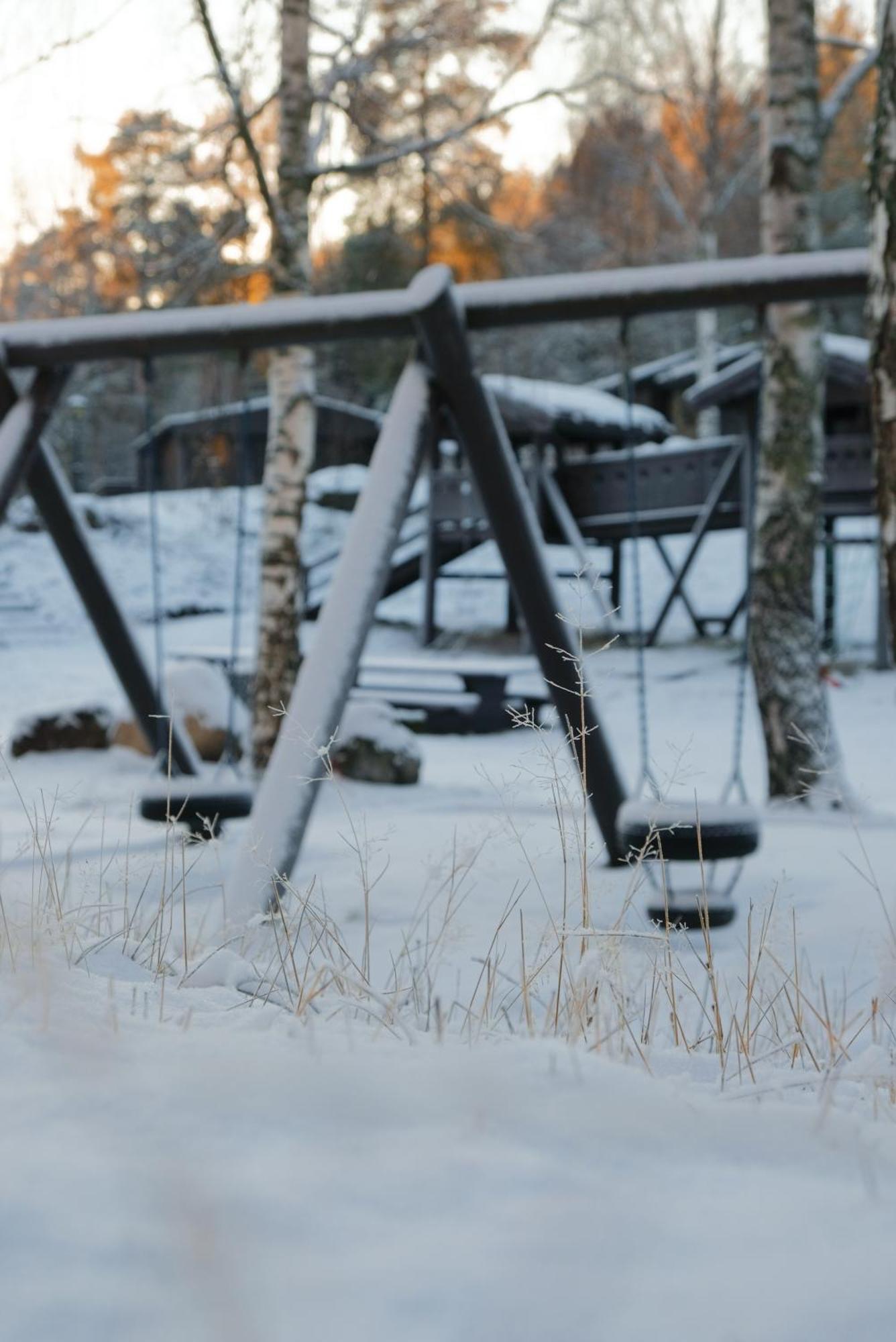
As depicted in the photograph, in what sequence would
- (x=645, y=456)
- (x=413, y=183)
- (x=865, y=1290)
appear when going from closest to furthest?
1. (x=865, y=1290)
2. (x=645, y=456)
3. (x=413, y=183)

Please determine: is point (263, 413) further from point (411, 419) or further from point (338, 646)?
point (338, 646)

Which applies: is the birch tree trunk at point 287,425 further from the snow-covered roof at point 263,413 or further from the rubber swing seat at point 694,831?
the snow-covered roof at point 263,413

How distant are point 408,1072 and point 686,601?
15495 mm

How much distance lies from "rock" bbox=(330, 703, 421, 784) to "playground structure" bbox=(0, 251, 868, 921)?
3.37m

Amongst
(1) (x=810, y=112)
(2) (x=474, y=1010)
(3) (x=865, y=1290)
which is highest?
(1) (x=810, y=112)

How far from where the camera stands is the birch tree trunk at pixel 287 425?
622cm

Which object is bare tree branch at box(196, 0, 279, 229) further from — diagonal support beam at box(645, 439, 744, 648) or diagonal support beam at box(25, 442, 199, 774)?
diagonal support beam at box(645, 439, 744, 648)

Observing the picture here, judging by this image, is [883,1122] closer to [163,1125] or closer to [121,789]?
[163,1125]

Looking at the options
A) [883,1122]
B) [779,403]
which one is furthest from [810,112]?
[883,1122]

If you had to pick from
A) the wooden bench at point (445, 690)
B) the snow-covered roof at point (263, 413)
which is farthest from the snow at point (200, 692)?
the snow-covered roof at point (263, 413)

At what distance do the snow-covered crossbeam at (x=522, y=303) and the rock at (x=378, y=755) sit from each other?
3680 mm

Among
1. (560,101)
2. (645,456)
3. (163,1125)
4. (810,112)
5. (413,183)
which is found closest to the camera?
(163,1125)

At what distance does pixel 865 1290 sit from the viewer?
88 centimetres

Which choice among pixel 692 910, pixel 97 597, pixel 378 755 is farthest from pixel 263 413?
pixel 692 910
